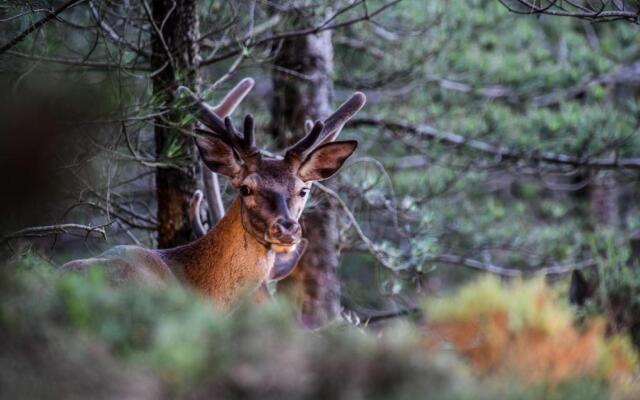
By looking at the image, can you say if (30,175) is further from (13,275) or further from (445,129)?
(445,129)

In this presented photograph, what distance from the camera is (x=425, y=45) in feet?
36.7

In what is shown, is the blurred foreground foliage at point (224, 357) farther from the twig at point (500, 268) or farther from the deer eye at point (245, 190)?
the twig at point (500, 268)

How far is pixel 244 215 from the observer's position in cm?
624

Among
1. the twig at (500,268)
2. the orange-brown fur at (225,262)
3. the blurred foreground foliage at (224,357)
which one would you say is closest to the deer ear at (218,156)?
the orange-brown fur at (225,262)

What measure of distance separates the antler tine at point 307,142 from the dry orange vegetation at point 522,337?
9.46 ft

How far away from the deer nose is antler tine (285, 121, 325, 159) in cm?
70

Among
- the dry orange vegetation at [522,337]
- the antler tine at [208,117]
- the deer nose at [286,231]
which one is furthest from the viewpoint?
the antler tine at [208,117]

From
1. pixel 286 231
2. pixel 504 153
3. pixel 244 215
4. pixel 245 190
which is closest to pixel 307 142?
pixel 245 190

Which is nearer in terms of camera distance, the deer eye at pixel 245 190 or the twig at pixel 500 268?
the deer eye at pixel 245 190

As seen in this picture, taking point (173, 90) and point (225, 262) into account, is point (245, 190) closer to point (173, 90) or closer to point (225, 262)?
point (225, 262)

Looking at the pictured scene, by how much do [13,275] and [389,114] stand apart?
8.21 meters

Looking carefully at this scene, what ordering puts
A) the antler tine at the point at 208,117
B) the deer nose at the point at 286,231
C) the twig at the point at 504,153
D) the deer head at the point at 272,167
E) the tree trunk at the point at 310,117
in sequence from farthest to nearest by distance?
the twig at the point at 504,153 < the tree trunk at the point at 310,117 < the antler tine at the point at 208,117 < the deer head at the point at 272,167 < the deer nose at the point at 286,231

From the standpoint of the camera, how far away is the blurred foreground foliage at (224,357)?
262 centimetres

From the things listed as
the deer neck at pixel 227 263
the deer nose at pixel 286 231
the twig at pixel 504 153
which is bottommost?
the twig at pixel 504 153
